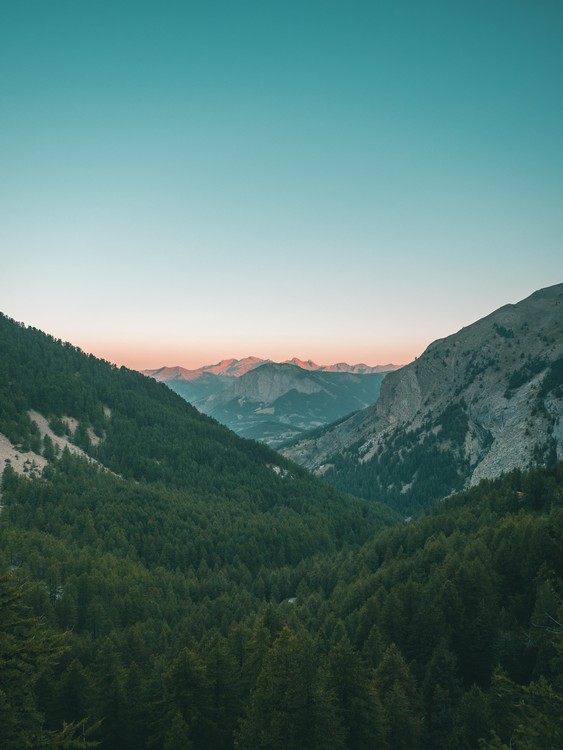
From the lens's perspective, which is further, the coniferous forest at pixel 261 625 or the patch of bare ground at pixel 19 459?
the patch of bare ground at pixel 19 459

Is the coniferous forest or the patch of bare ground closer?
the coniferous forest

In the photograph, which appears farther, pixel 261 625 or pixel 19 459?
pixel 19 459

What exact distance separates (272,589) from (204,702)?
77.2 metres

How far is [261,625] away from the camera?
2173 inches

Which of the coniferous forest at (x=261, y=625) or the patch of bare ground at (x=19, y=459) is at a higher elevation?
the patch of bare ground at (x=19, y=459)

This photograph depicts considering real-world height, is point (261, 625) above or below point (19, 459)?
below

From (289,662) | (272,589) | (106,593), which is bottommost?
(272,589)

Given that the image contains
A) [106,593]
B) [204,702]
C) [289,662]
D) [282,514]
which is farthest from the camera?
[282,514]

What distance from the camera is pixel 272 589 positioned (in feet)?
377

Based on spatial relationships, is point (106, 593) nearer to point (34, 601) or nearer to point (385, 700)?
point (34, 601)

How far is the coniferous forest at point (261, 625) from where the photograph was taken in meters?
34.2

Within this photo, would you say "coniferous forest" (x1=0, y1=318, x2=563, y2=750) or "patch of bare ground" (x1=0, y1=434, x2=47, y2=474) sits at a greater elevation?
"patch of bare ground" (x1=0, y1=434, x2=47, y2=474)

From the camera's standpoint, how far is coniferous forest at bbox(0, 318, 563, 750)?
34.2 meters

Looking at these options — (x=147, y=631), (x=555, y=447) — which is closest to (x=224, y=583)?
(x=147, y=631)
